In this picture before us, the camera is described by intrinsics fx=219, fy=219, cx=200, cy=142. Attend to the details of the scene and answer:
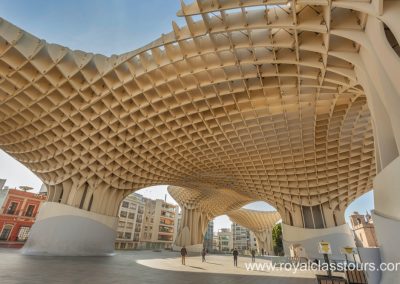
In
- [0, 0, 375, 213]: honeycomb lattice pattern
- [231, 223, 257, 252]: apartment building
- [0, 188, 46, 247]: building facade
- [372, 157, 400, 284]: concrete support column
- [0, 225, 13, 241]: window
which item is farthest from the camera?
[231, 223, 257, 252]: apartment building

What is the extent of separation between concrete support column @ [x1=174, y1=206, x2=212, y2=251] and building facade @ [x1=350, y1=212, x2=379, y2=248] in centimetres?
4766

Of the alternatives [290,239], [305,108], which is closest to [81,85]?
[305,108]

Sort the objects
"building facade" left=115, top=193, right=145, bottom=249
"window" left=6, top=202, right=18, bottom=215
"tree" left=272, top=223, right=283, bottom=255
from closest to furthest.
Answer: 1. "window" left=6, top=202, right=18, bottom=215
2. "building facade" left=115, top=193, right=145, bottom=249
3. "tree" left=272, top=223, right=283, bottom=255

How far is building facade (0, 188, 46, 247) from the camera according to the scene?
41875 mm

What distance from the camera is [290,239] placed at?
33625 millimetres

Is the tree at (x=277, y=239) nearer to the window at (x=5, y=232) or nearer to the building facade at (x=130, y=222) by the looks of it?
the building facade at (x=130, y=222)

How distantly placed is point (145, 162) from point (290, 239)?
980 inches

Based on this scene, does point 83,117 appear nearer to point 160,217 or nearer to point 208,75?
point 208,75

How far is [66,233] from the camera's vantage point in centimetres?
2453

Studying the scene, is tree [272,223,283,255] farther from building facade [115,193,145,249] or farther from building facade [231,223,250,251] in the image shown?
building facade [231,223,250,251]

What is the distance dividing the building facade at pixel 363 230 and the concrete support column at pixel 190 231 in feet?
156

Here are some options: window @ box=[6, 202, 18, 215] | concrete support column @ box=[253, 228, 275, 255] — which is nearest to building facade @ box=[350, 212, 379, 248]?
concrete support column @ box=[253, 228, 275, 255]

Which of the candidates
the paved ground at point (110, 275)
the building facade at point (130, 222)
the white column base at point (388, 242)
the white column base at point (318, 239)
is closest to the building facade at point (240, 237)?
the building facade at point (130, 222)

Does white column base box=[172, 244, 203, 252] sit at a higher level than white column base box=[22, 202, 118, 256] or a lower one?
lower
